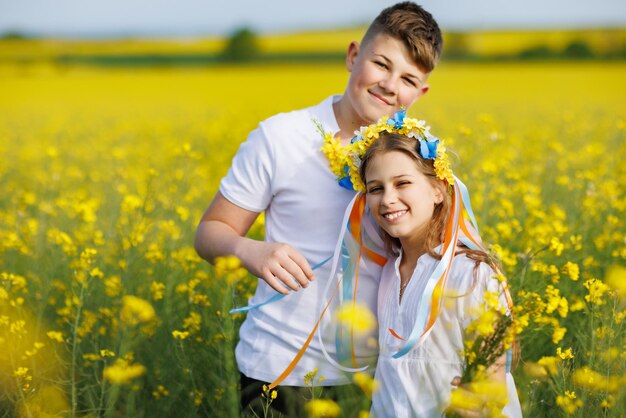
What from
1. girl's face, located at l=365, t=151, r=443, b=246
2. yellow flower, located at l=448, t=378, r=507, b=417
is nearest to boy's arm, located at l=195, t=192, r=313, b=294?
girl's face, located at l=365, t=151, r=443, b=246

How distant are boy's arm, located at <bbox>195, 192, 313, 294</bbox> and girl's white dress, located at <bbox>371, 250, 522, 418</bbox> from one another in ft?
0.92

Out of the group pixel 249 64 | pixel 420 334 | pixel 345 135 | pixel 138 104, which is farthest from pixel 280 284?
pixel 249 64

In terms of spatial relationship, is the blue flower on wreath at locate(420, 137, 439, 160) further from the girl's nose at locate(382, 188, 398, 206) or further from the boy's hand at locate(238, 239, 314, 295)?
the boy's hand at locate(238, 239, 314, 295)

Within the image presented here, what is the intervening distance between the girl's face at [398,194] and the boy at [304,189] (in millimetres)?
227

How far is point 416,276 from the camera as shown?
1.89 m

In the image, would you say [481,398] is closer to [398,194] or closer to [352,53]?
[398,194]

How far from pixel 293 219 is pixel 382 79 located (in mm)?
488

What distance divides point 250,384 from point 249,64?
3070cm

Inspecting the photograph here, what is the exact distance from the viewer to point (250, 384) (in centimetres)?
211

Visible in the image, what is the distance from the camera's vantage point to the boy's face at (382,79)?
2074 millimetres

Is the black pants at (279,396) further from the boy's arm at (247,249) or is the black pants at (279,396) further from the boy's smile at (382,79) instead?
the boy's smile at (382,79)

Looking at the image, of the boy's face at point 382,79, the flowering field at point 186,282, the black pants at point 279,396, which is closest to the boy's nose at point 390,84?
the boy's face at point 382,79

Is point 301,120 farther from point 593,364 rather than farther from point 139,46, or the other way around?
point 139,46

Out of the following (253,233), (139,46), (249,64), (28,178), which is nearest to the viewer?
(253,233)
